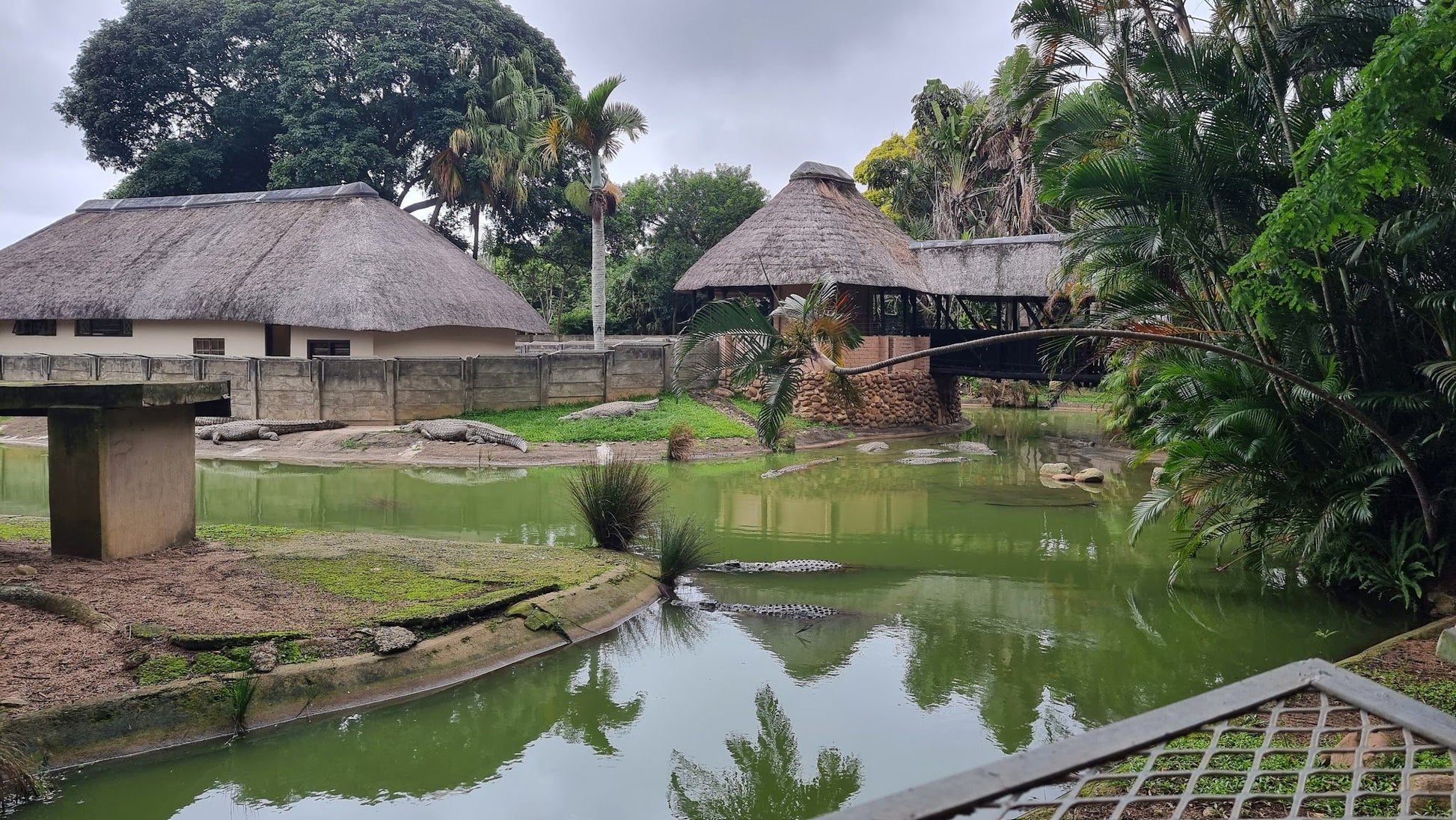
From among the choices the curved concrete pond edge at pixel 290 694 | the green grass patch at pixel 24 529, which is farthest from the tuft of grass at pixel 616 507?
the green grass patch at pixel 24 529

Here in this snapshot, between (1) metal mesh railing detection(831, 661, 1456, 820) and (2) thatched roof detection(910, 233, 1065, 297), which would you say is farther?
(2) thatched roof detection(910, 233, 1065, 297)

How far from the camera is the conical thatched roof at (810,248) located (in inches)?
842

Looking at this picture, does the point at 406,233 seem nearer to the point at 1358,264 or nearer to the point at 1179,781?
the point at 1358,264

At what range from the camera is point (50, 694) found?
4.69 m

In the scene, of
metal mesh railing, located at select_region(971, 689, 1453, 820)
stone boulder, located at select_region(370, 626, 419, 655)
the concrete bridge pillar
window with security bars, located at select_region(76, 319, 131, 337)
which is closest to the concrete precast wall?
window with security bars, located at select_region(76, 319, 131, 337)

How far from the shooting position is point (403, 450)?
17062 millimetres

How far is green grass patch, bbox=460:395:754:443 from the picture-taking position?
1811cm

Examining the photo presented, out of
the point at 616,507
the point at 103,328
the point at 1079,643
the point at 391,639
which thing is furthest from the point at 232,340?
the point at 1079,643

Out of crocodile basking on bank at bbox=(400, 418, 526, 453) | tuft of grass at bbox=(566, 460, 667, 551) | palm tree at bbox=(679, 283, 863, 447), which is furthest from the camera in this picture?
crocodile basking on bank at bbox=(400, 418, 526, 453)

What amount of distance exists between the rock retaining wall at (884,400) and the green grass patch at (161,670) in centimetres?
1570

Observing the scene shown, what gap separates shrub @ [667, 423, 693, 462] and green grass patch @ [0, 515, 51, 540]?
9462mm

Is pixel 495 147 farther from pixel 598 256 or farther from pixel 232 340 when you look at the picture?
pixel 232 340

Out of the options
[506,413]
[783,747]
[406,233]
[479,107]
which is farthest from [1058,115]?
[479,107]

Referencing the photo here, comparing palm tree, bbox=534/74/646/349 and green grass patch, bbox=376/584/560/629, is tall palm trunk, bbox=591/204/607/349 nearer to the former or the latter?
palm tree, bbox=534/74/646/349
